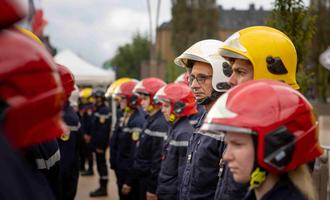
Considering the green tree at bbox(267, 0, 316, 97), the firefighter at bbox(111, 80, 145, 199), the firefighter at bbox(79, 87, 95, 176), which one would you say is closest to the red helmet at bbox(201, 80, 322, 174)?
the green tree at bbox(267, 0, 316, 97)

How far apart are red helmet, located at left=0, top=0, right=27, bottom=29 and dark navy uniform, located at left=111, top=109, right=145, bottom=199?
742 cm

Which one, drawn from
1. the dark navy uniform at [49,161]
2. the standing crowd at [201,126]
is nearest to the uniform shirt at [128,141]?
the standing crowd at [201,126]

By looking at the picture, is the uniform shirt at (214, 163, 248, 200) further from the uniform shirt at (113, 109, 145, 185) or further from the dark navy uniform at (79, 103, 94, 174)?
the dark navy uniform at (79, 103, 94, 174)

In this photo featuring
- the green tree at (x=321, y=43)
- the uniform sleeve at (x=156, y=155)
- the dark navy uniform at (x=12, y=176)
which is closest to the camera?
the dark navy uniform at (x=12, y=176)

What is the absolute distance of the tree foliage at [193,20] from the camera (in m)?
56.0

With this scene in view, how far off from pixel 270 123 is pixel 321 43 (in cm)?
2817

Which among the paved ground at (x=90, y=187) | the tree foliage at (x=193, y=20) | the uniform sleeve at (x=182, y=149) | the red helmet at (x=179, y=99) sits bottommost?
the tree foliage at (x=193, y=20)

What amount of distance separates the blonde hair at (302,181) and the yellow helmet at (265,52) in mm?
1400

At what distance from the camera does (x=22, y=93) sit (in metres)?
1.83

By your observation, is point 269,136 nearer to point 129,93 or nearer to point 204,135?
point 204,135

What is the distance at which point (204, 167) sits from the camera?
4.73 meters

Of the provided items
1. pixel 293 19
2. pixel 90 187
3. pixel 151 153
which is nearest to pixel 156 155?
pixel 151 153

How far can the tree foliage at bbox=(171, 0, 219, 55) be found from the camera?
55963mm

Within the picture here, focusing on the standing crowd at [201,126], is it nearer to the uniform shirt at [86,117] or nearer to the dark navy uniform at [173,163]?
the dark navy uniform at [173,163]
